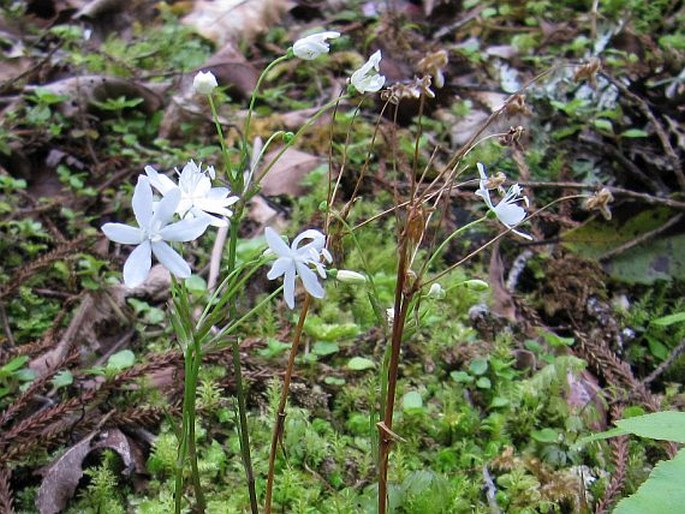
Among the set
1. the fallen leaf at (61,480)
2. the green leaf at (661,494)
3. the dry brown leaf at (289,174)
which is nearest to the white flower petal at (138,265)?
the green leaf at (661,494)

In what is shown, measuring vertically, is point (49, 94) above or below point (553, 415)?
above

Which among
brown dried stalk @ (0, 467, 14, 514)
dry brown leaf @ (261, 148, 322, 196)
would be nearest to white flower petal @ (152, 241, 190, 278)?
brown dried stalk @ (0, 467, 14, 514)

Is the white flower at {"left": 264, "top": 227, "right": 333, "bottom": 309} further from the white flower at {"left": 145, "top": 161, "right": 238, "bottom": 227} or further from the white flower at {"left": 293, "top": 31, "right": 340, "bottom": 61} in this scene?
the white flower at {"left": 293, "top": 31, "right": 340, "bottom": 61}

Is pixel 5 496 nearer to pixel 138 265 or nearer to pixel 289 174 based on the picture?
pixel 138 265

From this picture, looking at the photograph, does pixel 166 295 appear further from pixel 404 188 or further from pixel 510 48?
pixel 510 48

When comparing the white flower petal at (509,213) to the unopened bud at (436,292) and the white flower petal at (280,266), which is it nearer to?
the unopened bud at (436,292)

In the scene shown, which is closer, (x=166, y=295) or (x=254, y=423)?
(x=254, y=423)

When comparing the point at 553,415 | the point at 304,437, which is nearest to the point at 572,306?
the point at 553,415
